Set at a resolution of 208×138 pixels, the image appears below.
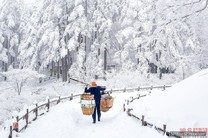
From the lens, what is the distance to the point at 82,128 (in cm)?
1478

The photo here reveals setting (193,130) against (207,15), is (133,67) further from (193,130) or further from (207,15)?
(193,130)

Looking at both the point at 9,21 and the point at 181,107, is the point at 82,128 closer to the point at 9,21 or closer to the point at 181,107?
the point at 181,107

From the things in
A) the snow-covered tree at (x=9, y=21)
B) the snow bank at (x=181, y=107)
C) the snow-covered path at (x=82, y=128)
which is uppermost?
the snow-covered tree at (x=9, y=21)

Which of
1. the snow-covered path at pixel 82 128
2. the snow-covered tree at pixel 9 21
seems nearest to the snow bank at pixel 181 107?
the snow-covered path at pixel 82 128

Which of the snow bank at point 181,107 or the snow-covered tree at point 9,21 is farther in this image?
the snow-covered tree at point 9,21

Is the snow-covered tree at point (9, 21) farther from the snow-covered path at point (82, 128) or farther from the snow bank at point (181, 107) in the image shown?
the snow bank at point (181, 107)

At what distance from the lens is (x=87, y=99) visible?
15492mm

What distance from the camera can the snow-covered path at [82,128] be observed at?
41.1 feet

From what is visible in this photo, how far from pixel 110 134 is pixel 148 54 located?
26465 mm

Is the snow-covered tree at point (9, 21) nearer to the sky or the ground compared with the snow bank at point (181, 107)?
nearer to the sky

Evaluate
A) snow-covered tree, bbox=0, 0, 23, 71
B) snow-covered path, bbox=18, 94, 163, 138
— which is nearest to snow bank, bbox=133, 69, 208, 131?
snow-covered path, bbox=18, 94, 163, 138

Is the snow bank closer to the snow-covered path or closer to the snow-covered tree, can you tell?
the snow-covered path

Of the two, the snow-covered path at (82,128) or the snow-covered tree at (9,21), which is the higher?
the snow-covered tree at (9,21)

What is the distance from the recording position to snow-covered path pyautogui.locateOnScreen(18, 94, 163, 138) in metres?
12.5
